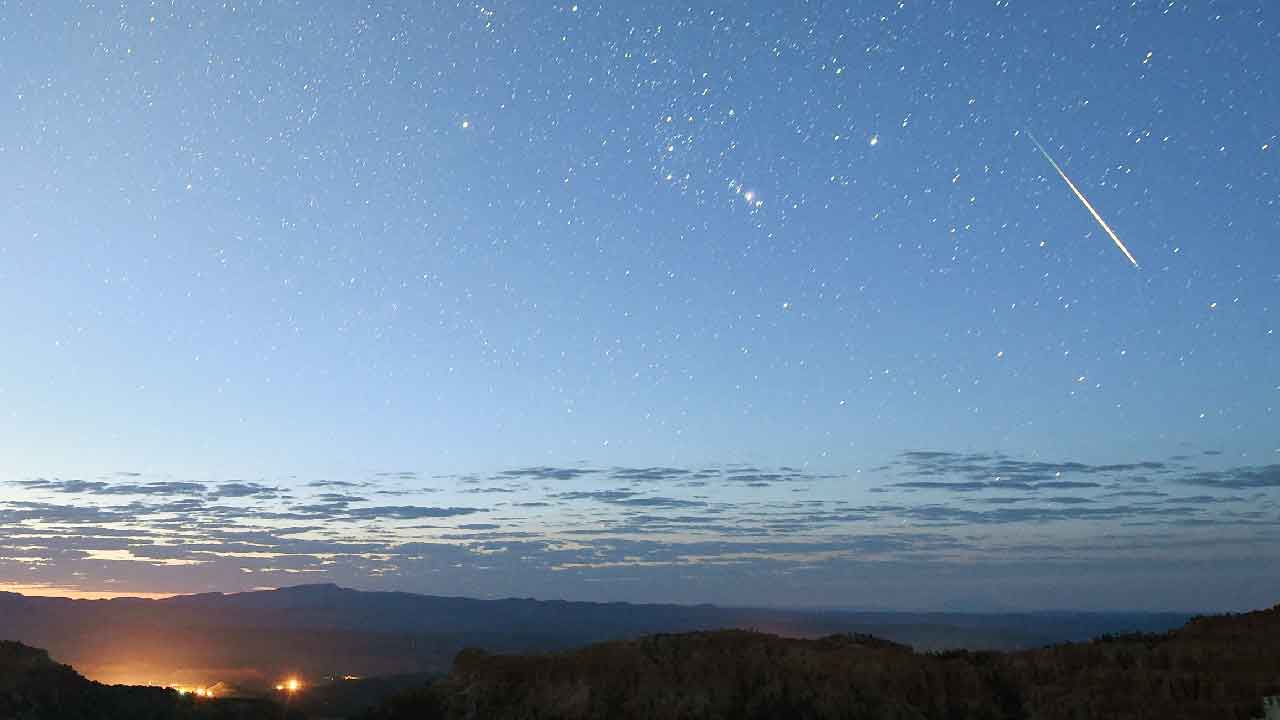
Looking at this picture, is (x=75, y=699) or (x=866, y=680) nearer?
(x=866, y=680)

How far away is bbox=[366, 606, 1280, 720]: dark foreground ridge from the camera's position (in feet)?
67.6

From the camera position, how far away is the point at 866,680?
23328mm

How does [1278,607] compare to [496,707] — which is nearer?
[496,707]

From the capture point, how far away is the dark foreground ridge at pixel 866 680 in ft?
67.6

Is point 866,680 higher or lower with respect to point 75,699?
higher

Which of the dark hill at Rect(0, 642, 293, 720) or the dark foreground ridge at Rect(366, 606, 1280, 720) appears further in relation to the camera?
the dark hill at Rect(0, 642, 293, 720)

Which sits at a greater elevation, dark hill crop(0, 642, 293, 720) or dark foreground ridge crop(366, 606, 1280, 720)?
dark foreground ridge crop(366, 606, 1280, 720)

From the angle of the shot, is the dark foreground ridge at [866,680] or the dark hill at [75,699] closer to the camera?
the dark foreground ridge at [866,680]

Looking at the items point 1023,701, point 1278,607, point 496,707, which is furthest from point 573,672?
point 1278,607

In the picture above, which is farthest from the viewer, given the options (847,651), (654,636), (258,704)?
(258,704)

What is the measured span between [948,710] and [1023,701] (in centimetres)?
157

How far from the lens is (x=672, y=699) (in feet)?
78.0

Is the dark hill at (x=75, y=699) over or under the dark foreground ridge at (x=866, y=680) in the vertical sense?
under

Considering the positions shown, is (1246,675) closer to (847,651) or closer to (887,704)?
(887,704)
